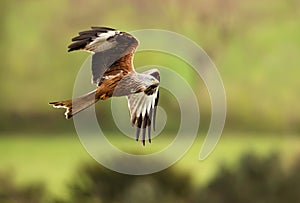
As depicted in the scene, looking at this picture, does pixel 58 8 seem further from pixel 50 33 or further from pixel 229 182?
pixel 229 182

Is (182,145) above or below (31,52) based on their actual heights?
below

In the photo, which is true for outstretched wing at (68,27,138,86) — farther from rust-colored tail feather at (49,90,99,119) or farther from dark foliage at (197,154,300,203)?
dark foliage at (197,154,300,203)

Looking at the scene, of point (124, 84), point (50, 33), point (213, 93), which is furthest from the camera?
point (50, 33)

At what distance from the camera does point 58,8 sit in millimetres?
3578

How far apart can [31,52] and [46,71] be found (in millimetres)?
157

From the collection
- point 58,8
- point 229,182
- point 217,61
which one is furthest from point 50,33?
point 229,182

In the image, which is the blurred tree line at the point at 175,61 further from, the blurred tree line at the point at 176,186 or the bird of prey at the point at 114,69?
the bird of prey at the point at 114,69

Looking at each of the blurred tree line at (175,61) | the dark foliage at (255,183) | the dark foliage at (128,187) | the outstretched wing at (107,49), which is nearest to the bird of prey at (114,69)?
the outstretched wing at (107,49)

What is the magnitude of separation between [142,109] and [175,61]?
107 centimetres

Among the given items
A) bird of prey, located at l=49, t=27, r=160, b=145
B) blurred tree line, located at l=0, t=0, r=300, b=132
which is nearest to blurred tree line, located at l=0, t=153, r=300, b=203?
blurred tree line, located at l=0, t=0, r=300, b=132

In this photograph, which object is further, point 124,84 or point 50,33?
point 50,33

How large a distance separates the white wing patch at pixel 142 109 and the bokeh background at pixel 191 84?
1068 mm

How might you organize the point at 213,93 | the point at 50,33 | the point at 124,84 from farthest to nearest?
the point at 50,33, the point at 213,93, the point at 124,84

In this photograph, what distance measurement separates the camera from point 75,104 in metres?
1.98
